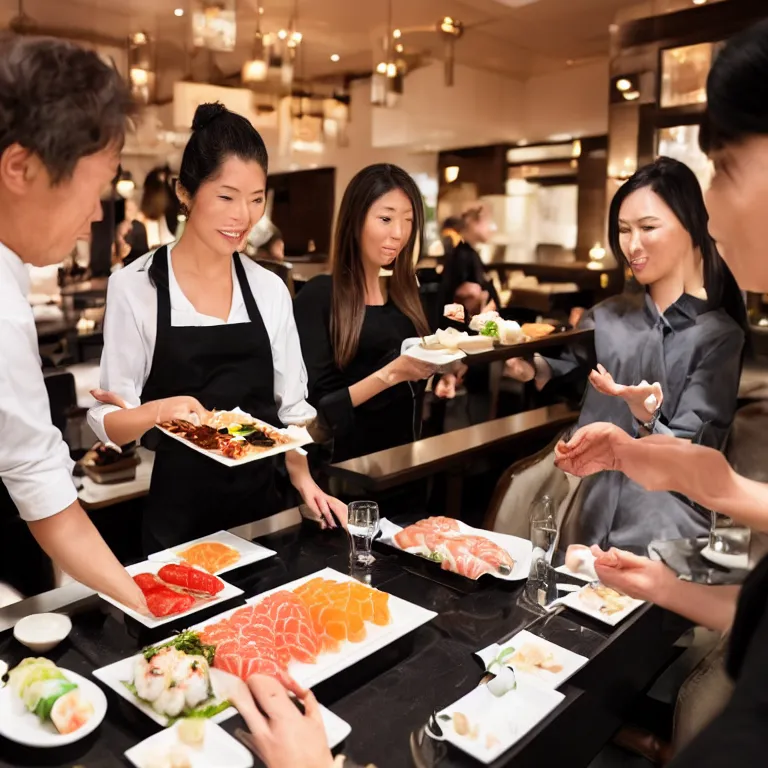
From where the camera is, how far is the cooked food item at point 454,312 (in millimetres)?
3045

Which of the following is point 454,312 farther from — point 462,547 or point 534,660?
point 534,660

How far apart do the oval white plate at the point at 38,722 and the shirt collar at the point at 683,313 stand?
2.11 meters

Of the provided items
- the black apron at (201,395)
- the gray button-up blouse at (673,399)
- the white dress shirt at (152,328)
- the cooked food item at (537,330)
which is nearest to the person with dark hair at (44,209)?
the white dress shirt at (152,328)

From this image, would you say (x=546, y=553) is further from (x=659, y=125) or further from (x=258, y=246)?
Answer: (x=659, y=125)

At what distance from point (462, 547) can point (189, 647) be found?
694 millimetres

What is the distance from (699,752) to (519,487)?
7.18 feet

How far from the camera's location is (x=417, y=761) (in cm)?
108

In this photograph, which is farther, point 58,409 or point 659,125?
point 659,125

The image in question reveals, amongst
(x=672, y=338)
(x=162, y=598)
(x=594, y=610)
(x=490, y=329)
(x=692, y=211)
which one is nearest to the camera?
(x=162, y=598)

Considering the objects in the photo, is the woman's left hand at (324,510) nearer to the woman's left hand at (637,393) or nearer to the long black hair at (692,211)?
the woman's left hand at (637,393)

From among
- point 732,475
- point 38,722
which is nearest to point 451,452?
point 732,475

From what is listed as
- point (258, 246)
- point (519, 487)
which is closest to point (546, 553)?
point (519, 487)

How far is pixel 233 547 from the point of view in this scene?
173 cm

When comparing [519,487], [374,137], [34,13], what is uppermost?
[34,13]
